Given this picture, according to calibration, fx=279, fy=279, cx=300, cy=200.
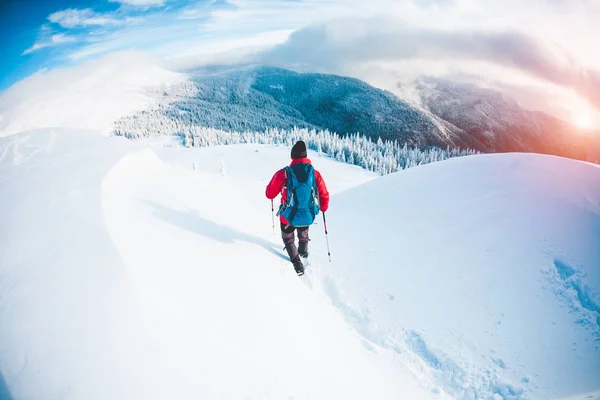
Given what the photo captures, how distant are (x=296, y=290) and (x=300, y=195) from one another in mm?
1692

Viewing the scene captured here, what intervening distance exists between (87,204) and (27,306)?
208 centimetres

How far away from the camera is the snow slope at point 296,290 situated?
8.45ft

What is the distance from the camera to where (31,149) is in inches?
311

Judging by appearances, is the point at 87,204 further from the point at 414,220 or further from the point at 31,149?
the point at 414,220

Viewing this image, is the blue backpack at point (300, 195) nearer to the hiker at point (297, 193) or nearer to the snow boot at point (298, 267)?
the hiker at point (297, 193)

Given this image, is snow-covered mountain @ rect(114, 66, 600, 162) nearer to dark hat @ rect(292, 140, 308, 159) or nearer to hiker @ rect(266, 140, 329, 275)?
hiker @ rect(266, 140, 329, 275)

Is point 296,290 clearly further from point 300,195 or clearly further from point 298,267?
point 300,195

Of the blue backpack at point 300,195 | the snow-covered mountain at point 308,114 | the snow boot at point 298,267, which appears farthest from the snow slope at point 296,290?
the snow-covered mountain at point 308,114

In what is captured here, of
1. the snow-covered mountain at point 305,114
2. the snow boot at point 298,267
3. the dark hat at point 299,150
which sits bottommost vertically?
the snow-covered mountain at point 305,114

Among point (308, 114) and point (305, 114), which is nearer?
point (308, 114)

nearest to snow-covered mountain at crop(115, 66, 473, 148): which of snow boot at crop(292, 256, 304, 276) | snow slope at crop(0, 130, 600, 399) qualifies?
snow slope at crop(0, 130, 600, 399)

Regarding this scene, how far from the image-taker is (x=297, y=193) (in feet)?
17.1

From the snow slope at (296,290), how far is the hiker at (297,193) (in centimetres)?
60

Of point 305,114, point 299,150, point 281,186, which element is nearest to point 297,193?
point 281,186
